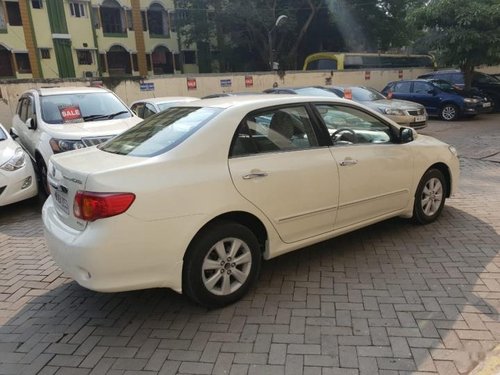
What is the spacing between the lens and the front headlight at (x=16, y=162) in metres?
5.96

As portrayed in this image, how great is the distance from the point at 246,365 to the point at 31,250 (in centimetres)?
313

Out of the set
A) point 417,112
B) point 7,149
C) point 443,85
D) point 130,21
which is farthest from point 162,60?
point 7,149

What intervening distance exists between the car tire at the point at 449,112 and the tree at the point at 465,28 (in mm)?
2076

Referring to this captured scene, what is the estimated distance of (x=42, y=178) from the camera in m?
6.84

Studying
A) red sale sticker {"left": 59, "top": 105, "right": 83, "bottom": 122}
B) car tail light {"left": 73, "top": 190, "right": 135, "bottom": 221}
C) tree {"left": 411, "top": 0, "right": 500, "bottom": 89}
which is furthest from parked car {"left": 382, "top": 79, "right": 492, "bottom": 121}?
car tail light {"left": 73, "top": 190, "right": 135, "bottom": 221}

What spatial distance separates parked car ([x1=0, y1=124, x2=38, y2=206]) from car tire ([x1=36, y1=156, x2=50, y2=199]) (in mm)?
333

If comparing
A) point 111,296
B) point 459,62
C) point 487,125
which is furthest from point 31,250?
point 459,62

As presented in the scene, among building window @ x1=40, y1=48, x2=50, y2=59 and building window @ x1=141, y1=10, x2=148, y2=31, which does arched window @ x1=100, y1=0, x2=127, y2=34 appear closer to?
building window @ x1=141, y1=10, x2=148, y2=31

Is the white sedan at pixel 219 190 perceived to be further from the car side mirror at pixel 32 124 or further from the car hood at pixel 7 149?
the car side mirror at pixel 32 124

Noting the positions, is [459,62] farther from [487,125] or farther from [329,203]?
[329,203]

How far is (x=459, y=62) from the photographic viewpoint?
638 inches

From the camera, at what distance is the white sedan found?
2.83 m

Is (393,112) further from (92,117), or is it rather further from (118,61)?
(118,61)

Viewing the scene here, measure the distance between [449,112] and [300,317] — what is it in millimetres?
14363
